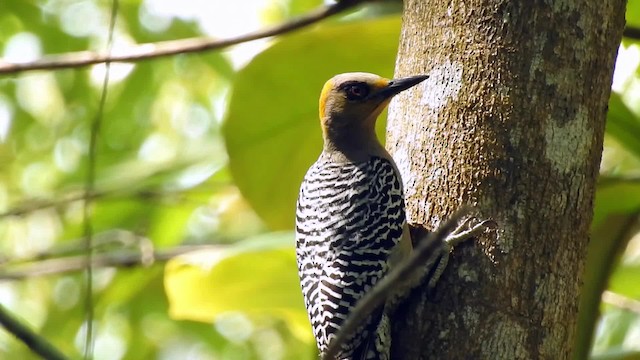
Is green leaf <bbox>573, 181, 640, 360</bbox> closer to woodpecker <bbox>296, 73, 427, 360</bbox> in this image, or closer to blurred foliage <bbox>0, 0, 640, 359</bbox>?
blurred foliage <bbox>0, 0, 640, 359</bbox>

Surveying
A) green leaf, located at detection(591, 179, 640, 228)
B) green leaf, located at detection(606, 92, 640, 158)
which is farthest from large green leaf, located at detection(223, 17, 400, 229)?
green leaf, located at detection(591, 179, 640, 228)

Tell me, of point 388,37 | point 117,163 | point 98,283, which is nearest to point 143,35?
point 117,163

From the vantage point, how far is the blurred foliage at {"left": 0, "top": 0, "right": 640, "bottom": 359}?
3.20 meters

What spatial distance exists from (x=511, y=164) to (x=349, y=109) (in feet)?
3.75

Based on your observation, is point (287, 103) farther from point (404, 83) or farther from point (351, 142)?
point (404, 83)

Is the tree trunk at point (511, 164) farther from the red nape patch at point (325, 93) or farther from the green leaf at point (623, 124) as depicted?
the red nape patch at point (325, 93)

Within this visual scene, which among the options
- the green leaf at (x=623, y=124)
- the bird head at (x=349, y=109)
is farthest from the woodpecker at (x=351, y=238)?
the green leaf at (x=623, y=124)

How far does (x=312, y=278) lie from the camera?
8.82ft

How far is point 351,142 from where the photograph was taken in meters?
3.25

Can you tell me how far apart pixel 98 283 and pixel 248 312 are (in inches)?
90.5

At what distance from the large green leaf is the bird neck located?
7.9 inches

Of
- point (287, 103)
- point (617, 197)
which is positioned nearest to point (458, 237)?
point (617, 197)

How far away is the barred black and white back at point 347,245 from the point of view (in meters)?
2.60

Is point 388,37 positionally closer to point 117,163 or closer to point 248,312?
point 248,312
